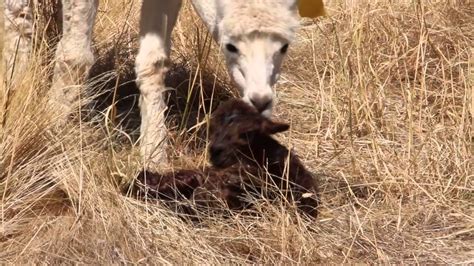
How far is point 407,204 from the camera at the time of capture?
12.0 ft

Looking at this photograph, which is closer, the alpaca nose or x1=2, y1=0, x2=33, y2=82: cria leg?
the alpaca nose

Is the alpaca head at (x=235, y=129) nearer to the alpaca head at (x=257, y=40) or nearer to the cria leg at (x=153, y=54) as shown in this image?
the alpaca head at (x=257, y=40)

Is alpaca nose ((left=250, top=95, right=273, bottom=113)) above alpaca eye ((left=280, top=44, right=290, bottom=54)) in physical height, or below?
below

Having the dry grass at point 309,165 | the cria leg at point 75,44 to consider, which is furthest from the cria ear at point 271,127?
the cria leg at point 75,44

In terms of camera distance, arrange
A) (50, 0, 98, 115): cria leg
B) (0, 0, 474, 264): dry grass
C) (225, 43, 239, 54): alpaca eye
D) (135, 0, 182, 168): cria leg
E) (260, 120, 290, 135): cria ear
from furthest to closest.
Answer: (135, 0, 182, 168): cria leg
(50, 0, 98, 115): cria leg
(225, 43, 239, 54): alpaca eye
(260, 120, 290, 135): cria ear
(0, 0, 474, 264): dry grass

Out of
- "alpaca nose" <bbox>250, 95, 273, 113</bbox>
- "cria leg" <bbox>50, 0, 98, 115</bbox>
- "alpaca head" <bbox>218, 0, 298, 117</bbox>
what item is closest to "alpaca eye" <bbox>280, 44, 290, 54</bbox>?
"alpaca head" <bbox>218, 0, 298, 117</bbox>

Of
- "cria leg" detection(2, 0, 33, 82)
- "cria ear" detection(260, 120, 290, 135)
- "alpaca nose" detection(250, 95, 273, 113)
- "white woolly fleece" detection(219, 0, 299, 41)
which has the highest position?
"white woolly fleece" detection(219, 0, 299, 41)

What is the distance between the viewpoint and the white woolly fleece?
11.4 feet

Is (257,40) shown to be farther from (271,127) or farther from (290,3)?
(271,127)

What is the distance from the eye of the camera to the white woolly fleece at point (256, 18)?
3.49 metres

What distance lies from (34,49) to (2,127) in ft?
2.08

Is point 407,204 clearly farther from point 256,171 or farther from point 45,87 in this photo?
point 45,87

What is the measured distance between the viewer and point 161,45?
445 cm

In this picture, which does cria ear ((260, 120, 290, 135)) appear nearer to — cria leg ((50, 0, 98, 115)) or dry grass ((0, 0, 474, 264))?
dry grass ((0, 0, 474, 264))
